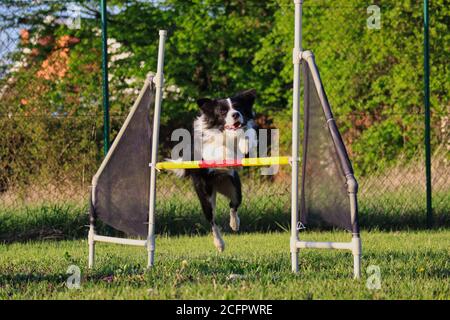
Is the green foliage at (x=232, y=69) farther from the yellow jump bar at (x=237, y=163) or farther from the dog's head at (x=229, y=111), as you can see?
the yellow jump bar at (x=237, y=163)

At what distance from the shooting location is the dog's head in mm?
6125

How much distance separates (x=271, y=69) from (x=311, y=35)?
3.98 metres

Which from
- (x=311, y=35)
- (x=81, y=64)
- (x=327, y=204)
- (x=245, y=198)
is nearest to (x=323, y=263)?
(x=327, y=204)

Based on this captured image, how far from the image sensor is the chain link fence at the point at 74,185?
8.28 m

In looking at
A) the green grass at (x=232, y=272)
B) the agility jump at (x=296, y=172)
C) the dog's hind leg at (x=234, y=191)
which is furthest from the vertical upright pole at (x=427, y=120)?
the agility jump at (x=296, y=172)

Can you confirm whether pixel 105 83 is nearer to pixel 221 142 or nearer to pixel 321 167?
pixel 221 142

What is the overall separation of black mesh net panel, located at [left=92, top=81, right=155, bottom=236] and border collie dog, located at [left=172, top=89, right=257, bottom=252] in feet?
2.39

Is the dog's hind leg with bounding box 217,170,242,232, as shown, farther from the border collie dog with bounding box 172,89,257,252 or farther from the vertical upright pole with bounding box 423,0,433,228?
the vertical upright pole with bounding box 423,0,433,228

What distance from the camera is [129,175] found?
5469 millimetres

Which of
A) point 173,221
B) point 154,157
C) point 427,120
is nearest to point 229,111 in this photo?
point 154,157

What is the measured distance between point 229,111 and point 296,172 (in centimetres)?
161

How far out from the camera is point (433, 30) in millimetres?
11016

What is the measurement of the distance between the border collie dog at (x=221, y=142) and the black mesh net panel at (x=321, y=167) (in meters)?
1.35

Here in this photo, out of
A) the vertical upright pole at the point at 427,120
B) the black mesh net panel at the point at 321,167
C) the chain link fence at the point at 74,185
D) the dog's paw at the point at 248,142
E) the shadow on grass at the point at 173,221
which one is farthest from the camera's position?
the vertical upright pole at the point at 427,120
